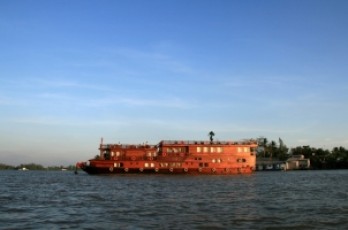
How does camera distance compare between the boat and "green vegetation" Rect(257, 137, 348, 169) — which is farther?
"green vegetation" Rect(257, 137, 348, 169)

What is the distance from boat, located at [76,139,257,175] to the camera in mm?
68625

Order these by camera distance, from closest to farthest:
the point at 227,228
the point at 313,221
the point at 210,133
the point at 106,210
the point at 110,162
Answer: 1. the point at 227,228
2. the point at 313,221
3. the point at 106,210
4. the point at 110,162
5. the point at 210,133

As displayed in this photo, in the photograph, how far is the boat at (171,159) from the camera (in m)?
68.6

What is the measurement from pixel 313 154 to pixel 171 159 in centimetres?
8473

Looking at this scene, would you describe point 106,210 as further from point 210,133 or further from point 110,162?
point 210,133

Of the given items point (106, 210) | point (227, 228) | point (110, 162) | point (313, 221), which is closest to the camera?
point (227, 228)

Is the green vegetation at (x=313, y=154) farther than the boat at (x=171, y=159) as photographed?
Yes

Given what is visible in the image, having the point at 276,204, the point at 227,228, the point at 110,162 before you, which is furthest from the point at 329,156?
the point at 227,228

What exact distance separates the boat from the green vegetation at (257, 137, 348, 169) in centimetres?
7011

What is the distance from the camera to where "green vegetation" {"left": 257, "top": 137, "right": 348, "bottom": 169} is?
A: 13850 centimetres

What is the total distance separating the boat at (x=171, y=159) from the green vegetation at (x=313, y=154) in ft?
230

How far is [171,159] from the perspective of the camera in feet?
230

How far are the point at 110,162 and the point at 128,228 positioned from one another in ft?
171

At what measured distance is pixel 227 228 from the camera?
16.8m
